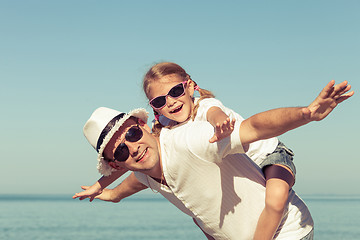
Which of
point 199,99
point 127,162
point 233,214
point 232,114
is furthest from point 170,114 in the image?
point 233,214

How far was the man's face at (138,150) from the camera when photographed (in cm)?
388

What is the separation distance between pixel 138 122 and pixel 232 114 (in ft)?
2.65

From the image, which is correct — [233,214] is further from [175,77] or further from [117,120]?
[175,77]

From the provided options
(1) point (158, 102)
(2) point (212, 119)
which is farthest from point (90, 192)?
(2) point (212, 119)

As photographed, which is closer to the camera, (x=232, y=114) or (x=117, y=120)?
(x=117, y=120)

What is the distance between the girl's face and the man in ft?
2.61

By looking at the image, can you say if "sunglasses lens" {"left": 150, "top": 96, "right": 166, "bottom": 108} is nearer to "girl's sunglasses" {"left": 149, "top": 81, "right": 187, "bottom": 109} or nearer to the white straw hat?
"girl's sunglasses" {"left": 149, "top": 81, "right": 187, "bottom": 109}

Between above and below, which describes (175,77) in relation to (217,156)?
above

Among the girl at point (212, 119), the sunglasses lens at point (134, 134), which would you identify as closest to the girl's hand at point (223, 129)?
the girl at point (212, 119)

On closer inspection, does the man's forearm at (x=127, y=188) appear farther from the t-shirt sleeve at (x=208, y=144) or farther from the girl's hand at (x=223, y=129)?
the girl's hand at (x=223, y=129)

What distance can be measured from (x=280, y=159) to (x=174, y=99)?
4.28 feet

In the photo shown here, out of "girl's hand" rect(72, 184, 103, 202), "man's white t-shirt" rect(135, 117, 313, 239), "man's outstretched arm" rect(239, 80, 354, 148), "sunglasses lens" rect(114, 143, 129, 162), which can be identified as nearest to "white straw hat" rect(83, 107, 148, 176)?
"sunglasses lens" rect(114, 143, 129, 162)

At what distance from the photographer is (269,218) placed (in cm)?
375

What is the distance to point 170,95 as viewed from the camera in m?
5.14
